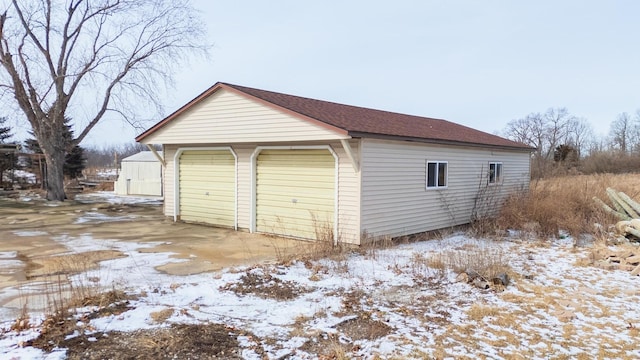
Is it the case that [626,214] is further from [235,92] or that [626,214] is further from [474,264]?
[235,92]

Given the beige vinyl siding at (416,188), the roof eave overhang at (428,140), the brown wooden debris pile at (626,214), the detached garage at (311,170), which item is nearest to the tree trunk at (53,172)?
the detached garage at (311,170)

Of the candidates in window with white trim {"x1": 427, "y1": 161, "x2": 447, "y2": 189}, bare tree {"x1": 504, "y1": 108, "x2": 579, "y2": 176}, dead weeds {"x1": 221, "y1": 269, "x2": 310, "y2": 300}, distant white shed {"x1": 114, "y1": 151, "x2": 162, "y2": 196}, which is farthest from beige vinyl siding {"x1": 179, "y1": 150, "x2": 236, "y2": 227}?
bare tree {"x1": 504, "y1": 108, "x2": 579, "y2": 176}

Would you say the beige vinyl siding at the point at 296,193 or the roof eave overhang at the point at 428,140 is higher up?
the roof eave overhang at the point at 428,140

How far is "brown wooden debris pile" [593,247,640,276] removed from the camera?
24.8 ft

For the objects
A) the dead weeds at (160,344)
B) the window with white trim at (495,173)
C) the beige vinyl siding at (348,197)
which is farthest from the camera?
the window with white trim at (495,173)

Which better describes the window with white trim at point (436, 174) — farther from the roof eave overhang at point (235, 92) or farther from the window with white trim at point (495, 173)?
the roof eave overhang at point (235, 92)

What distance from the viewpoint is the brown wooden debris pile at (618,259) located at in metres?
7.56

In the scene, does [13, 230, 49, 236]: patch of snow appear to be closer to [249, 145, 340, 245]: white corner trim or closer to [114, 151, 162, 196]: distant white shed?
[249, 145, 340, 245]: white corner trim

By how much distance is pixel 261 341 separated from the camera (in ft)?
13.8

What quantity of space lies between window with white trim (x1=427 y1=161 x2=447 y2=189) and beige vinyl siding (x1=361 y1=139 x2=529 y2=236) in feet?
0.43

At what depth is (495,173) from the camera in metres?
13.9

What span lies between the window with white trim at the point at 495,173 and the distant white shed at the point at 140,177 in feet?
59.7

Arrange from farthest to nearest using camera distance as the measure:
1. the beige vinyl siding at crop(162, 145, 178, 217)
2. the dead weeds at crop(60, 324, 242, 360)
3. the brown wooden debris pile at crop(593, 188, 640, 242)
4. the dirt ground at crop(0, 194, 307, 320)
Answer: the beige vinyl siding at crop(162, 145, 178, 217), the brown wooden debris pile at crop(593, 188, 640, 242), the dirt ground at crop(0, 194, 307, 320), the dead weeds at crop(60, 324, 242, 360)

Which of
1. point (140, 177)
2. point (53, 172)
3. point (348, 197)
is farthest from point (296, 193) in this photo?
point (140, 177)
